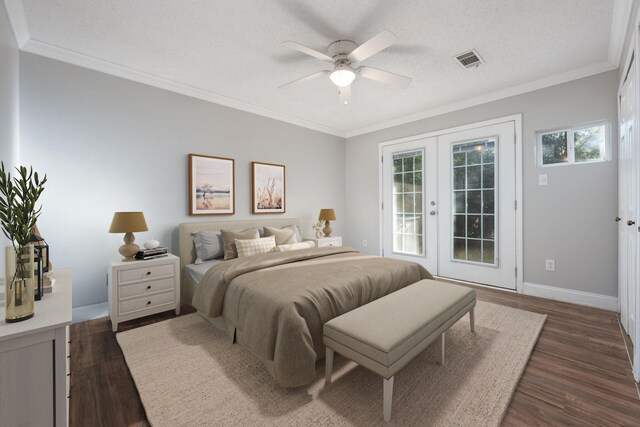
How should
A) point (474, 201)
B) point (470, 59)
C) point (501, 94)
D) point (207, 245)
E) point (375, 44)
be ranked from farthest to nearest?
point (474, 201) → point (501, 94) → point (207, 245) → point (470, 59) → point (375, 44)

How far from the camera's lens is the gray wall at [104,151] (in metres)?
2.54

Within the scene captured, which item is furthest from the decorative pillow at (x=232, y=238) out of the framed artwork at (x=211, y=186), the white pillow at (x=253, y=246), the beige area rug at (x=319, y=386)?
the beige area rug at (x=319, y=386)

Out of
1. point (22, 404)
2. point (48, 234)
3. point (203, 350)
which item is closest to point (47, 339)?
point (22, 404)

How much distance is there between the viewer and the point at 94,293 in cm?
281

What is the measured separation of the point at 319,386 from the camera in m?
1.74

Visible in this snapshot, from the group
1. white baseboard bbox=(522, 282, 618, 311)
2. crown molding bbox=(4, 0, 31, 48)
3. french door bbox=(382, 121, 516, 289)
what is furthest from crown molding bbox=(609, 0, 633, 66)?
crown molding bbox=(4, 0, 31, 48)

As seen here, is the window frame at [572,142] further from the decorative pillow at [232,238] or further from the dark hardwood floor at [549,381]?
the decorative pillow at [232,238]

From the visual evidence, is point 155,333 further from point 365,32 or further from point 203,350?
point 365,32

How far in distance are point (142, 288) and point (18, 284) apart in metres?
1.70

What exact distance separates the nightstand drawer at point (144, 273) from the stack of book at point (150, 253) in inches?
5.2

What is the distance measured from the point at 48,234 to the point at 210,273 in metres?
1.55

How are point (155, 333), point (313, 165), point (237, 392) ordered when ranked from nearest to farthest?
point (237, 392) < point (155, 333) < point (313, 165)

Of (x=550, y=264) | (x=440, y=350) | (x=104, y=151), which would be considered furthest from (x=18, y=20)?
(x=550, y=264)

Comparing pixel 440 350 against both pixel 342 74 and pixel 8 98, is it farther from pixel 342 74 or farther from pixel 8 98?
pixel 8 98
